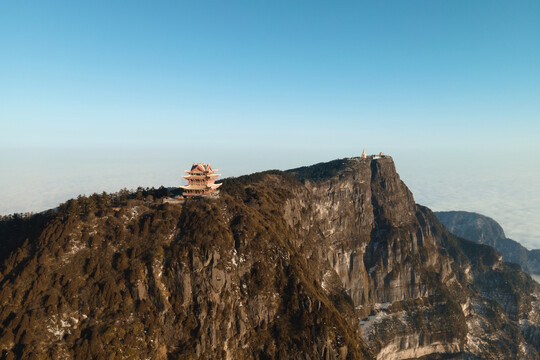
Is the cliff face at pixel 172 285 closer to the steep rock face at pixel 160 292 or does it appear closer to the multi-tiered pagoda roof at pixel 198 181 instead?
the steep rock face at pixel 160 292

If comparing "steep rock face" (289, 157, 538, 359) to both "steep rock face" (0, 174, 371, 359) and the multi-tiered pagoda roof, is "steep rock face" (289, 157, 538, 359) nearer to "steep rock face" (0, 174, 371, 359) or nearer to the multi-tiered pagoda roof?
the multi-tiered pagoda roof

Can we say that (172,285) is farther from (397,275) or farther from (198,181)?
(397,275)

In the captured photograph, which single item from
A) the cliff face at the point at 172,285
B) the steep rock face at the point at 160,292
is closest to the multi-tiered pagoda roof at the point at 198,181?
the cliff face at the point at 172,285

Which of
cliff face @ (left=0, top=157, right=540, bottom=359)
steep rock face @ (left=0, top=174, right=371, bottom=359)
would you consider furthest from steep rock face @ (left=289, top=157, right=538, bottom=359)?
steep rock face @ (left=0, top=174, right=371, bottom=359)

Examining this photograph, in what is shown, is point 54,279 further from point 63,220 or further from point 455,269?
point 455,269

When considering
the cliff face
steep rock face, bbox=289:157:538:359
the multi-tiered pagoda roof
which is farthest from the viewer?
steep rock face, bbox=289:157:538:359

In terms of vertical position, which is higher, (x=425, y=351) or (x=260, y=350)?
(x=260, y=350)

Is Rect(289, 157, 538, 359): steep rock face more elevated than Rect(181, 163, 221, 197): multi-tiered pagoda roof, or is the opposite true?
Rect(181, 163, 221, 197): multi-tiered pagoda roof

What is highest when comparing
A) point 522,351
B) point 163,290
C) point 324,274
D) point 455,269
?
point 163,290

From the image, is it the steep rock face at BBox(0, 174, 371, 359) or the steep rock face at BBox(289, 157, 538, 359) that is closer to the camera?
the steep rock face at BBox(0, 174, 371, 359)

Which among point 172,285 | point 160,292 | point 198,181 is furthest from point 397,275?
point 160,292

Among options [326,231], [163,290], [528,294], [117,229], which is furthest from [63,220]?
[528,294]
